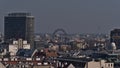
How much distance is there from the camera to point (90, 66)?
7012 centimetres

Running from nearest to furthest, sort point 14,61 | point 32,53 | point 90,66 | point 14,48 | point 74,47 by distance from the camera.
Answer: point 90,66 < point 14,61 < point 32,53 < point 14,48 < point 74,47

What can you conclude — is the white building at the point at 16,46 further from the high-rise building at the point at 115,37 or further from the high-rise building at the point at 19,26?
the high-rise building at the point at 19,26

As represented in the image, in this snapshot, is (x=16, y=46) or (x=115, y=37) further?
(x=115, y=37)

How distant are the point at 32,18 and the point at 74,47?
12.6 m

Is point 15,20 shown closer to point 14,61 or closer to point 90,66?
point 14,61

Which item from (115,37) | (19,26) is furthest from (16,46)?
(19,26)

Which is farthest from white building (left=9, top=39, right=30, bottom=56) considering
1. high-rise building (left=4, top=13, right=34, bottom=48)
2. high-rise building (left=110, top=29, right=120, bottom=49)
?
high-rise building (left=4, top=13, right=34, bottom=48)

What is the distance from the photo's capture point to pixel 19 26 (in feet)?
591

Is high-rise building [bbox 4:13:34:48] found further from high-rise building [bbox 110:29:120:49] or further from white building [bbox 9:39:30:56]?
white building [bbox 9:39:30:56]

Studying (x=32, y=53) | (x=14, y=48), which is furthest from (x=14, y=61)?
(x=14, y=48)

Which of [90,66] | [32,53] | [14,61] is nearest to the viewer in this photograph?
[90,66]

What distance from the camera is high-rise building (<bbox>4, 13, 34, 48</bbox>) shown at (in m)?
175

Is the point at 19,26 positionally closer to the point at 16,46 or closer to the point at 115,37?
the point at 115,37

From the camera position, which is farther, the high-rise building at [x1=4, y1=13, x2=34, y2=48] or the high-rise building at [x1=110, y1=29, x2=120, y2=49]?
the high-rise building at [x1=4, y1=13, x2=34, y2=48]
